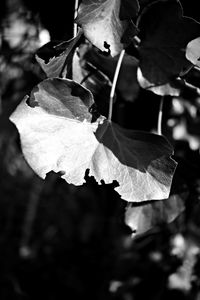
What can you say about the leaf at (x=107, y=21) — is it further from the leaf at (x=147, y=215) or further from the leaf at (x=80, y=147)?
the leaf at (x=147, y=215)

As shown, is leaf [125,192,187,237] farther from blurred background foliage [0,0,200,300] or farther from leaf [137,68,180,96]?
leaf [137,68,180,96]

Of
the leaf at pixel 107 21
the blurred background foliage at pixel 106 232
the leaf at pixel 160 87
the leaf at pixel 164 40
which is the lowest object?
the blurred background foliage at pixel 106 232

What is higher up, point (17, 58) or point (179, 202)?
point (17, 58)

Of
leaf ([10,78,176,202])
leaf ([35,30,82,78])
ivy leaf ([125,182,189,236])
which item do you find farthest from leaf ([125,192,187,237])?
leaf ([35,30,82,78])

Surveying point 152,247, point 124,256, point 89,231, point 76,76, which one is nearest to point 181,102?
point 76,76

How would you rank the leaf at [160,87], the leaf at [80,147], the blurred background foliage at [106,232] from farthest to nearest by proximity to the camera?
the blurred background foliage at [106,232]
the leaf at [160,87]
the leaf at [80,147]

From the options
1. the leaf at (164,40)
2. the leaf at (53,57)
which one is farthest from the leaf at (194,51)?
the leaf at (53,57)

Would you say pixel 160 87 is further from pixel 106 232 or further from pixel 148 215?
pixel 106 232

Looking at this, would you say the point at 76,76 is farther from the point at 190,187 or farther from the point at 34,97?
the point at 190,187
